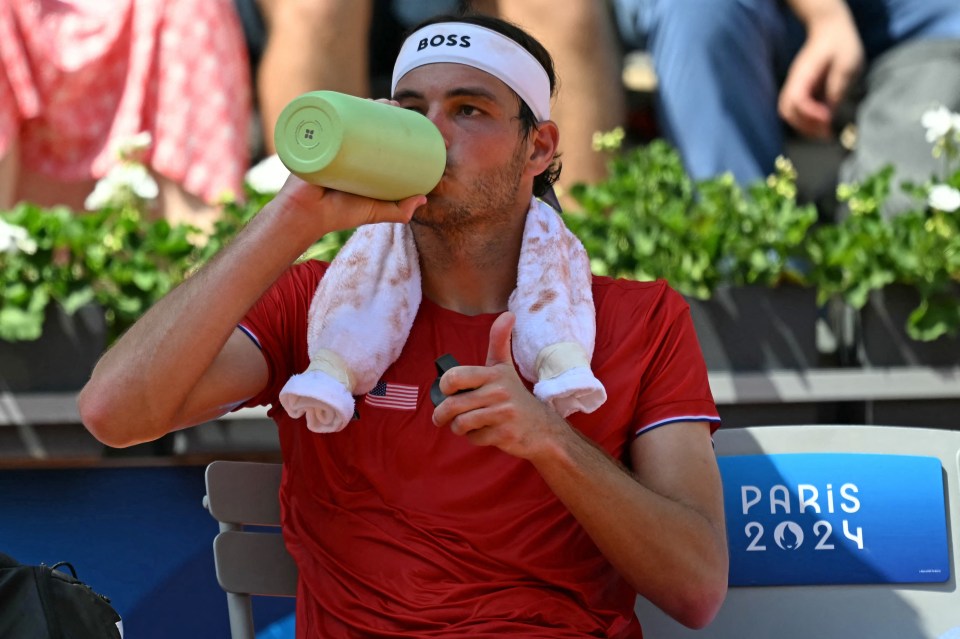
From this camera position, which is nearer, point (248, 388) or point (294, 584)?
point (248, 388)

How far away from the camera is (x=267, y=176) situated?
3379 millimetres

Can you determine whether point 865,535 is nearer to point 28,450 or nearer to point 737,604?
point 737,604

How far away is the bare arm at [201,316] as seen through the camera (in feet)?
6.59

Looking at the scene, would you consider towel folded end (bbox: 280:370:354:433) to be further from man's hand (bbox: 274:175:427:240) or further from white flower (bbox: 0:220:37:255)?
white flower (bbox: 0:220:37:255)

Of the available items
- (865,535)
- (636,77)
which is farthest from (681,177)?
(865,535)

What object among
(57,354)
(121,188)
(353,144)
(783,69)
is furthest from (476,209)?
(783,69)

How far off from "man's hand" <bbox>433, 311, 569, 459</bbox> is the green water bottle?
0.28 meters

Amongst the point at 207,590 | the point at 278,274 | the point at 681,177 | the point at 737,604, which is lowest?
the point at 207,590

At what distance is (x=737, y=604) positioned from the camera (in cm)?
242

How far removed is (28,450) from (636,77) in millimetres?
1887

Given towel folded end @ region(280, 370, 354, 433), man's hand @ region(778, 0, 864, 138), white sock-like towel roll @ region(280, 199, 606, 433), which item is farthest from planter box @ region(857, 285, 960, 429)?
towel folded end @ region(280, 370, 354, 433)

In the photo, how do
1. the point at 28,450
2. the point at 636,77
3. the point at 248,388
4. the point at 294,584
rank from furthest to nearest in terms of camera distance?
the point at 636,77 < the point at 28,450 < the point at 294,584 < the point at 248,388

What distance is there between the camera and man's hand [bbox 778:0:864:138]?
11.9 ft

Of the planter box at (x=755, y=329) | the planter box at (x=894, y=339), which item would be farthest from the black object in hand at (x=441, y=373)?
the planter box at (x=894, y=339)
